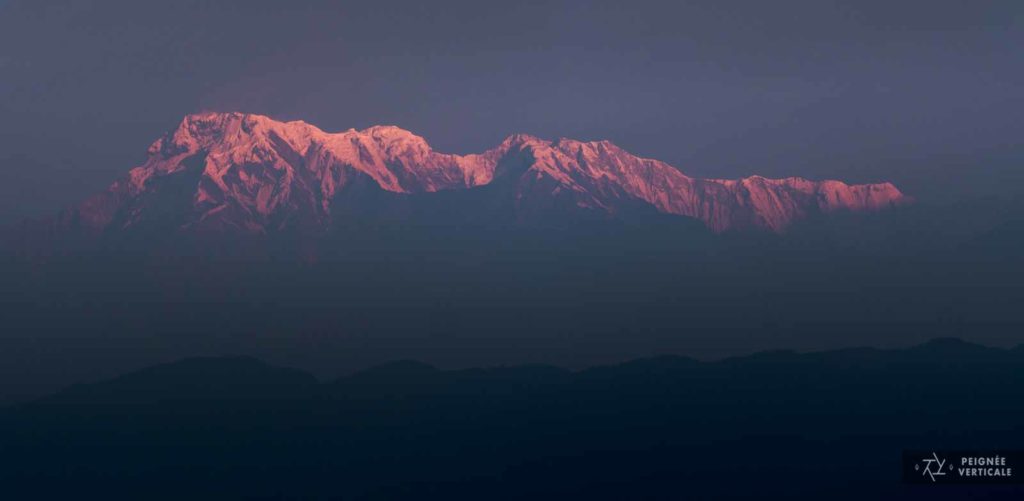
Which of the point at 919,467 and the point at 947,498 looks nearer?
the point at 919,467

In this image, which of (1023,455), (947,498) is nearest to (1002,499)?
(947,498)

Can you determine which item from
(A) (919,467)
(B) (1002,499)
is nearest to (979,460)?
(A) (919,467)

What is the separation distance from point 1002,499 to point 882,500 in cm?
1811

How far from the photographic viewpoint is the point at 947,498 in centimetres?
19600

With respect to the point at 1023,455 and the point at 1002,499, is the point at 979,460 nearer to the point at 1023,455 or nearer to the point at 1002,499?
the point at 1023,455

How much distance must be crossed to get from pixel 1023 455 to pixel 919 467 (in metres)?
23.2

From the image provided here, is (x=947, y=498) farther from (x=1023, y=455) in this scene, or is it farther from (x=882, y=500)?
(x=1023, y=455)

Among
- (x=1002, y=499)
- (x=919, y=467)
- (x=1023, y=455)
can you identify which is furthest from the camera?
(x=1002, y=499)

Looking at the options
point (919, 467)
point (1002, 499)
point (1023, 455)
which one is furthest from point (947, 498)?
point (919, 467)

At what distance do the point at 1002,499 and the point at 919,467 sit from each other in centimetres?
5972

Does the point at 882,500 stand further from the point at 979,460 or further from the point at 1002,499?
the point at 979,460

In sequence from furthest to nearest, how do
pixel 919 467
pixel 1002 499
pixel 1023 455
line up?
1. pixel 1002 499
2. pixel 1023 455
3. pixel 919 467

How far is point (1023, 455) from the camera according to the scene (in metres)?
154

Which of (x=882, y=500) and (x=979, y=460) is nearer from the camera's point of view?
(x=979, y=460)
